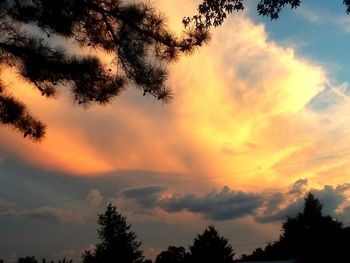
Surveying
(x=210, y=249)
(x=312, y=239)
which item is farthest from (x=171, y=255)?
(x=312, y=239)

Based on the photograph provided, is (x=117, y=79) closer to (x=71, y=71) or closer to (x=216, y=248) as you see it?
(x=71, y=71)

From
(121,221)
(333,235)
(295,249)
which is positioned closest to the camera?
(333,235)

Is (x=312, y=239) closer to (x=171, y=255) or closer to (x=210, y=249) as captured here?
(x=210, y=249)

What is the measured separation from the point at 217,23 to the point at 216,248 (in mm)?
74559

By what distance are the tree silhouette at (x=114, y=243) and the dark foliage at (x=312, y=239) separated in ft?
69.1

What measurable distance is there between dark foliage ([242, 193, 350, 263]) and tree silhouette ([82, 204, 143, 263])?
21.1 metres

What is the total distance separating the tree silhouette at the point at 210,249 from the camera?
256 ft

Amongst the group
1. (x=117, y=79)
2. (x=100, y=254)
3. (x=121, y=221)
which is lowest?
(x=117, y=79)

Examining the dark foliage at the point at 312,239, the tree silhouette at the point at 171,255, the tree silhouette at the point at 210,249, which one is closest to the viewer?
A: the dark foliage at the point at 312,239

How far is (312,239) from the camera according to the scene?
62.0 meters

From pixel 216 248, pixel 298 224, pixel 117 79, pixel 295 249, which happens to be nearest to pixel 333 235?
pixel 295 249

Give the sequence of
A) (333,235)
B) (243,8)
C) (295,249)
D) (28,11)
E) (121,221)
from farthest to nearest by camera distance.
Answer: (121,221) < (295,249) < (333,235) < (28,11) < (243,8)

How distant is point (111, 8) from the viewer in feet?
31.3

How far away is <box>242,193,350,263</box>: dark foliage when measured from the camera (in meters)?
55.2
